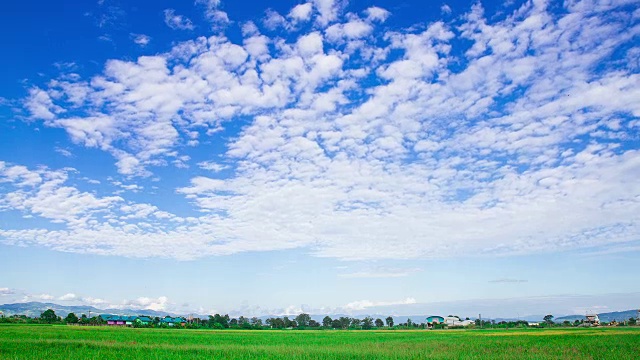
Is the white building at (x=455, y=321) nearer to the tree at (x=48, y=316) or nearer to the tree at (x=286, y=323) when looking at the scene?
the tree at (x=286, y=323)

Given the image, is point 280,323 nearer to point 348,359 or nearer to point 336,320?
point 336,320

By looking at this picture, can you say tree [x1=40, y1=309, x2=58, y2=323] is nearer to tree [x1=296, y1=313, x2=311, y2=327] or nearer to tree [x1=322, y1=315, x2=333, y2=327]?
tree [x1=296, y1=313, x2=311, y2=327]

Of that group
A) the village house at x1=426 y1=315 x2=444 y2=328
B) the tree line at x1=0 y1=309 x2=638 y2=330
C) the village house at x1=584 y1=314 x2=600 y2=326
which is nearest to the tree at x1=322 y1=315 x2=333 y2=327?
the tree line at x1=0 y1=309 x2=638 y2=330

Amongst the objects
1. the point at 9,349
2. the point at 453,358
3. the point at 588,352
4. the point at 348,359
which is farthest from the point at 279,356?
the point at 588,352

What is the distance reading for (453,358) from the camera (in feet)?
66.7

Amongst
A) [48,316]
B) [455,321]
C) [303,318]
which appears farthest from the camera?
[455,321]

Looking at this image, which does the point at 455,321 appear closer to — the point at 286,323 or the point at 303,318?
the point at 303,318

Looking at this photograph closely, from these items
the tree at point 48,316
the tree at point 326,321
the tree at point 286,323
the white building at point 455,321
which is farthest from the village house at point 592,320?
the tree at point 48,316

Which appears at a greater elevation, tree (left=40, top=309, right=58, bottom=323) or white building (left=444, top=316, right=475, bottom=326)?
tree (left=40, top=309, right=58, bottom=323)

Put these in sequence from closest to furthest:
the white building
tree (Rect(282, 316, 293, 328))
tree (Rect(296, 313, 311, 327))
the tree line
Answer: the tree line < tree (Rect(282, 316, 293, 328)) < tree (Rect(296, 313, 311, 327)) < the white building

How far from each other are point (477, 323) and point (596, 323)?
2746 cm

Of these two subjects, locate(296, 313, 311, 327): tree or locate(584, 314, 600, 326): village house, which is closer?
locate(584, 314, 600, 326): village house

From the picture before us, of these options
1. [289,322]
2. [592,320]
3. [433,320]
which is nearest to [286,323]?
[289,322]

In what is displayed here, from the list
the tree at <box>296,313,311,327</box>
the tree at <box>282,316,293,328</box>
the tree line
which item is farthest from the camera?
the tree at <box>296,313,311,327</box>
